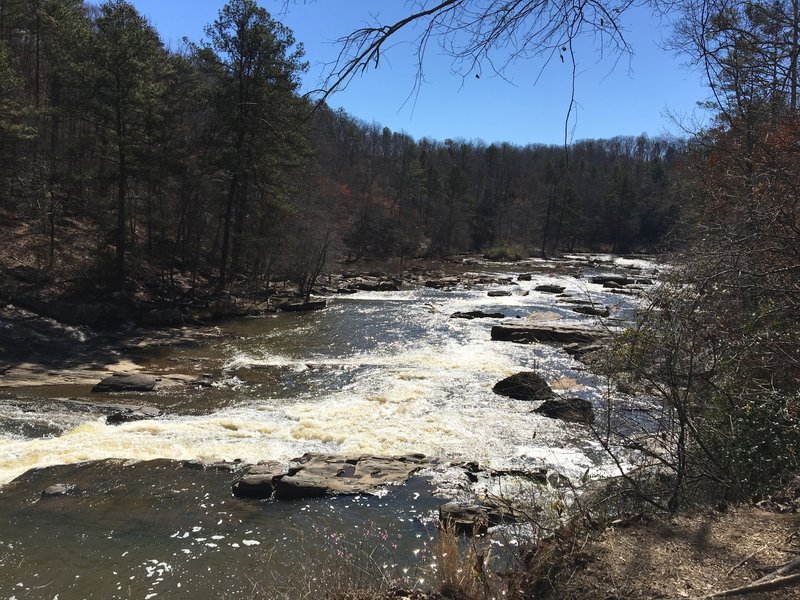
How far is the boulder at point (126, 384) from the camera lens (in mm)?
11867

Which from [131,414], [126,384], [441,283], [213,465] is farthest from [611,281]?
[213,465]

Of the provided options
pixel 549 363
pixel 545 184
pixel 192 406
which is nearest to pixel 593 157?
pixel 545 184

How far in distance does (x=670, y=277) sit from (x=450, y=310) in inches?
806

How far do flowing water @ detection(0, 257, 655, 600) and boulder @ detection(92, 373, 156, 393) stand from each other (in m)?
0.44

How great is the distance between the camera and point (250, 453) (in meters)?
8.84

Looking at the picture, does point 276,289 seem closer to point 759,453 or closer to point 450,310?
point 450,310

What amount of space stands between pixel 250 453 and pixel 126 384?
16.9ft

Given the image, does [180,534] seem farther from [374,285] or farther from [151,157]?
[374,285]

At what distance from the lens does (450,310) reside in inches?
990

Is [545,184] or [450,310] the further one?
[545,184]

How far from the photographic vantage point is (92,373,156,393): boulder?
467 inches

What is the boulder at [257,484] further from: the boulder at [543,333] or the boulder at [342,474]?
the boulder at [543,333]

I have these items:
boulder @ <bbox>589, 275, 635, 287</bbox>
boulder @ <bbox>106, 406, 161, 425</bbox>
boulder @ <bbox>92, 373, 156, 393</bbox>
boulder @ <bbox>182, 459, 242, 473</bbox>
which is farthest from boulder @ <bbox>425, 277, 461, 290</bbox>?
boulder @ <bbox>182, 459, 242, 473</bbox>

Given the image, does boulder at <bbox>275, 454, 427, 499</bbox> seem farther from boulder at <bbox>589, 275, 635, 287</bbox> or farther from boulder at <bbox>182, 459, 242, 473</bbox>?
boulder at <bbox>589, 275, 635, 287</bbox>
